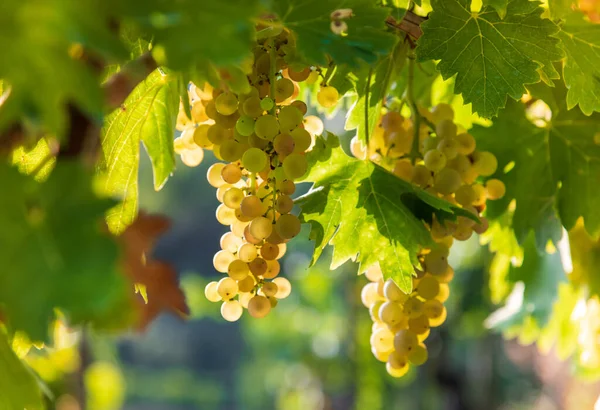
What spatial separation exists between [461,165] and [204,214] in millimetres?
9983

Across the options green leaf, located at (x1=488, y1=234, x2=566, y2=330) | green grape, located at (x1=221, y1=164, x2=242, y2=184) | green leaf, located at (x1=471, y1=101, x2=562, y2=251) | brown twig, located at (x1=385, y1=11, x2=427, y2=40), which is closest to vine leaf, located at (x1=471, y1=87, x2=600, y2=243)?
green leaf, located at (x1=471, y1=101, x2=562, y2=251)

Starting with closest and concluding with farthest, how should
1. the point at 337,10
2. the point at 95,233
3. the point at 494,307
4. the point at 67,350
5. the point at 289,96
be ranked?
the point at 95,233 < the point at 337,10 < the point at 289,96 < the point at 67,350 < the point at 494,307

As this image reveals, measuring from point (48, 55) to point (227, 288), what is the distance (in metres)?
0.36

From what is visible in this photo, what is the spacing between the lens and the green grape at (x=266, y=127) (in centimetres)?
60

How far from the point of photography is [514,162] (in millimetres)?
861

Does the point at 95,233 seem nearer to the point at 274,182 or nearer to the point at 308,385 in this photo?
the point at 274,182

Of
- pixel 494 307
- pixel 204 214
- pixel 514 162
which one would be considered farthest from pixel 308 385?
pixel 204 214

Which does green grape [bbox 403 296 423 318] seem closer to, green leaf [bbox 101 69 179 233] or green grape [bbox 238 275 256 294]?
green grape [bbox 238 275 256 294]

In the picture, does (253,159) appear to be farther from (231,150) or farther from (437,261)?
(437,261)

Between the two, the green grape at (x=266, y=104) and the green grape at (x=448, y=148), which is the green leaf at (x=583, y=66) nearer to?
the green grape at (x=448, y=148)

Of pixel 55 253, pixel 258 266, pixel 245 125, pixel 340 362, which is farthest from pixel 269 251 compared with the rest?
pixel 340 362

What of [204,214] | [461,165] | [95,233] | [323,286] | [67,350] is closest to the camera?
[95,233]

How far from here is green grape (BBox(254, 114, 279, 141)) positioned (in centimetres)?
60

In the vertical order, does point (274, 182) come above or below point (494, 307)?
above
